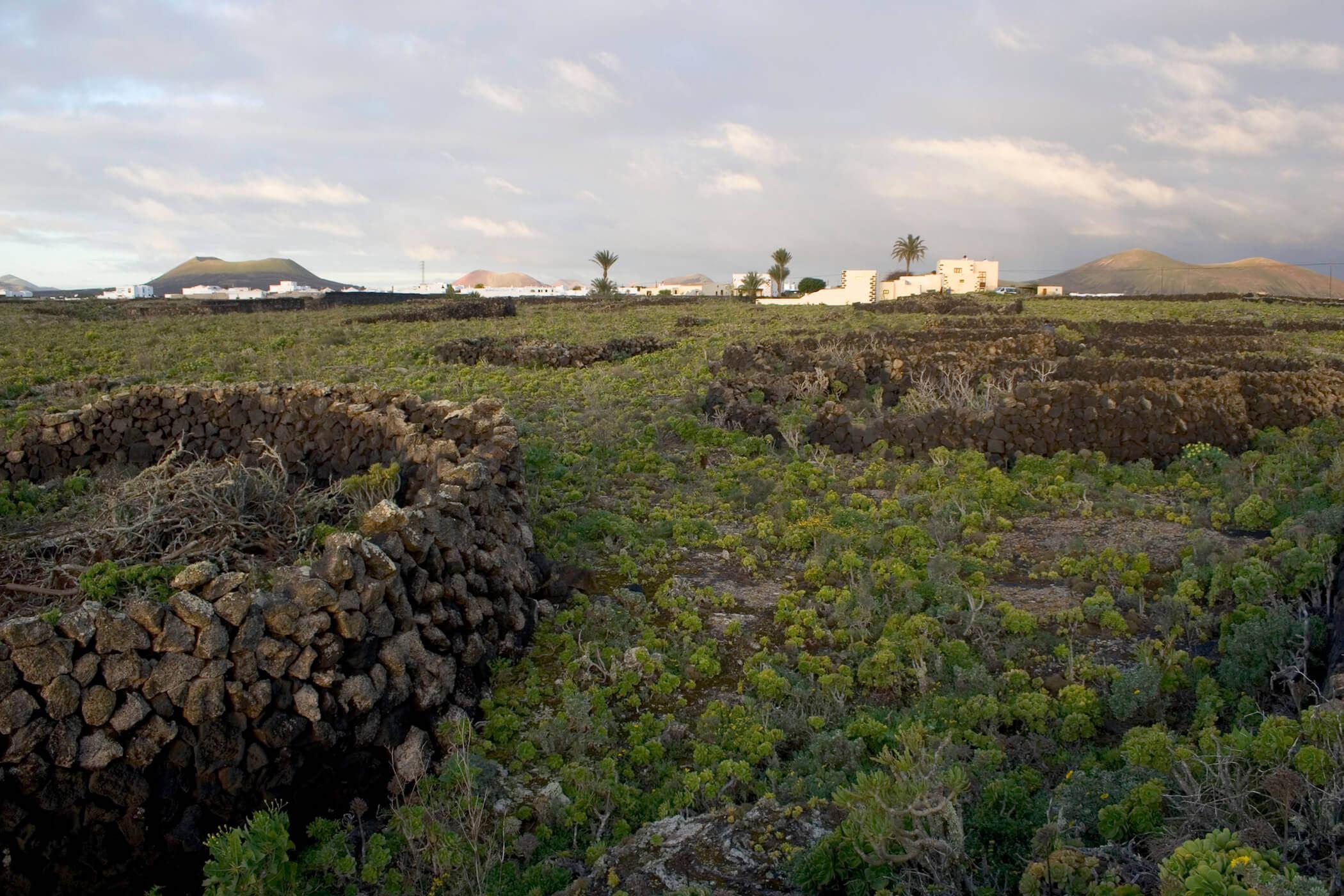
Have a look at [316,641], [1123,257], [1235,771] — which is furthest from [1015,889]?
[1123,257]

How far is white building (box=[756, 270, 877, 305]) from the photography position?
177 feet

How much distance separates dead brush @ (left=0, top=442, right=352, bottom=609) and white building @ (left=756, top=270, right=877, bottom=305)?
4689 centimetres

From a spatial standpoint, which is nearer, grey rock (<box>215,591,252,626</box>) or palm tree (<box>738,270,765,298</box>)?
grey rock (<box>215,591,252,626</box>)

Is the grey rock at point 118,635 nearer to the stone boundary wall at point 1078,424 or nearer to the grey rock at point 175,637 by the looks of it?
the grey rock at point 175,637

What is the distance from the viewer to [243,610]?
143 inches

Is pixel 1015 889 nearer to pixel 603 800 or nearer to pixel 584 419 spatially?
pixel 603 800

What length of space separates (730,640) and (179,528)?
3796mm

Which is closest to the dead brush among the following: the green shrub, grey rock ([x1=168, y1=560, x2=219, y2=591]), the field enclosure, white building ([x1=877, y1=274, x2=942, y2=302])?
the field enclosure

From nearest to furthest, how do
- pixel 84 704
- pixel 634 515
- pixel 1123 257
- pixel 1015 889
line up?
pixel 1015 889
pixel 84 704
pixel 634 515
pixel 1123 257

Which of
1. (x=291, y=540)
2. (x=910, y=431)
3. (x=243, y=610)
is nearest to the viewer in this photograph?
(x=243, y=610)

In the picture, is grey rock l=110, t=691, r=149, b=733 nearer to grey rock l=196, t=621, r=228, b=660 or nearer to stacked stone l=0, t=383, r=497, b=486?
grey rock l=196, t=621, r=228, b=660

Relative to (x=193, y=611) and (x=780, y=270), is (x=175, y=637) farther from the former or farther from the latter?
(x=780, y=270)

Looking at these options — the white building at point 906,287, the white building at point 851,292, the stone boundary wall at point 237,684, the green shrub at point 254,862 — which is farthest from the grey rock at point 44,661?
the white building at point 906,287

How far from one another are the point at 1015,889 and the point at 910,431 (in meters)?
6.94
